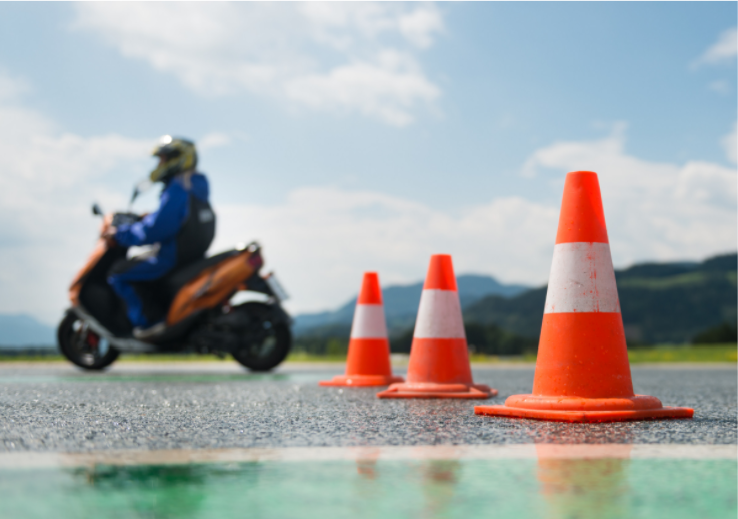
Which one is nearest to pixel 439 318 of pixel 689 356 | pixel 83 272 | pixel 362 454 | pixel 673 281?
pixel 362 454

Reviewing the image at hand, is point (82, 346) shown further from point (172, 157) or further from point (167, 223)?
point (172, 157)

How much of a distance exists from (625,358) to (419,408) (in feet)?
3.93

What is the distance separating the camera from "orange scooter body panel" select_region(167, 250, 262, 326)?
8.01 meters

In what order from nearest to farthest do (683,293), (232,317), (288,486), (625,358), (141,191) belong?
(288,486)
(625,358)
(232,317)
(141,191)
(683,293)

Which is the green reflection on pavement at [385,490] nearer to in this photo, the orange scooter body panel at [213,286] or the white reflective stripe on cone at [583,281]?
the white reflective stripe on cone at [583,281]

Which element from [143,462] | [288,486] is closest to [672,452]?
[288,486]

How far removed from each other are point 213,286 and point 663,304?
405ft

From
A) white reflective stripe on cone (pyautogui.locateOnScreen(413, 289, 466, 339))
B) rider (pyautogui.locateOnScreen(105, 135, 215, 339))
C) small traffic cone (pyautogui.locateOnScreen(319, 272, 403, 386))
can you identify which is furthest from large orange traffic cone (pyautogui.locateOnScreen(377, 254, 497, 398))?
rider (pyautogui.locateOnScreen(105, 135, 215, 339))

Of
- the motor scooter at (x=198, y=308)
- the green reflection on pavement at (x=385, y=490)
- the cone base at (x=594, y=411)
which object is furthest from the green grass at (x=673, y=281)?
the green reflection on pavement at (x=385, y=490)

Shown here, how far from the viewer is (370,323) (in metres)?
6.79

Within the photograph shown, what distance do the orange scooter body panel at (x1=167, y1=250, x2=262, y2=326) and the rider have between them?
0.94ft

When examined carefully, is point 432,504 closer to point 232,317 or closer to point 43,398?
point 43,398

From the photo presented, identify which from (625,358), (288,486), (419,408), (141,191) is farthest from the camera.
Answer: (141,191)

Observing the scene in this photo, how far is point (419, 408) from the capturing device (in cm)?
438
